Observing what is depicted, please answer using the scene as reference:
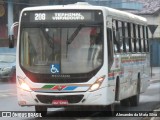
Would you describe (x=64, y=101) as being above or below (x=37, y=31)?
below

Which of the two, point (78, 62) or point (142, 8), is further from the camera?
point (142, 8)

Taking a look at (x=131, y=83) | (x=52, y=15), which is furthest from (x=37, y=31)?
(x=131, y=83)

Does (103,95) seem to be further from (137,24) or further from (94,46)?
(137,24)

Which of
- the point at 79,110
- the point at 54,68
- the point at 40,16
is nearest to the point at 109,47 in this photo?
the point at 54,68

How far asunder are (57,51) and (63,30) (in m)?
0.53

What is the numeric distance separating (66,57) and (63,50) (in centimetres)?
19

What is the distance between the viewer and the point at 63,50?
13.6 m

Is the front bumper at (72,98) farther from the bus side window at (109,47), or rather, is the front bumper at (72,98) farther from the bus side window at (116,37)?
the bus side window at (116,37)

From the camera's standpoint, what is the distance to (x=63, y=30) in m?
13.7

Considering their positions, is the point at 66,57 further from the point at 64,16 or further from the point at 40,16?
the point at 40,16

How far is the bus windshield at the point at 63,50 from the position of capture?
13.5 m

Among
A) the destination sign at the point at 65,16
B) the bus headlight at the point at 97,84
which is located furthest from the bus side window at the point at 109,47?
the destination sign at the point at 65,16

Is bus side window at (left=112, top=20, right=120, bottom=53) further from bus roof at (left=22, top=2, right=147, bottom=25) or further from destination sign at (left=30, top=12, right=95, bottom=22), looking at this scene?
destination sign at (left=30, top=12, right=95, bottom=22)

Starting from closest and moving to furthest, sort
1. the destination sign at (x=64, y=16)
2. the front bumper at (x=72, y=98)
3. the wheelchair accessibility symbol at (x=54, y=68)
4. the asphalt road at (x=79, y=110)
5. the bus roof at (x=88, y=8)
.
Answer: the front bumper at (x=72, y=98)
the wheelchair accessibility symbol at (x=54, y=68)
the destination sign at (x=64, y=16)
the bus roof at (x=88, y=8)
the asphalt road at (x=79, y=110)
